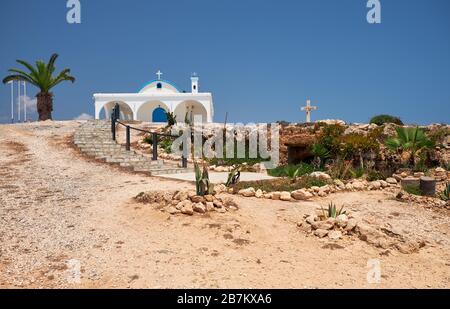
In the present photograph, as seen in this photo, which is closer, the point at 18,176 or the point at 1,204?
the point at 1,204

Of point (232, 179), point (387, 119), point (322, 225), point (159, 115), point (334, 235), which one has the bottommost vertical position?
point (334, 235)

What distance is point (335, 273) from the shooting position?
176 inches

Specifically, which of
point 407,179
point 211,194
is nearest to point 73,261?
point 211,194

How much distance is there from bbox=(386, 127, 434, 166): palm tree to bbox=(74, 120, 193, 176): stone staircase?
7.43m

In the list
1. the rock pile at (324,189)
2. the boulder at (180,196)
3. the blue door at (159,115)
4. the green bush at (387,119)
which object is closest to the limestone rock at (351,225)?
the rock pile at (324,189)

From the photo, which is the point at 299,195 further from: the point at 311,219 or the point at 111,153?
the point at 111,153

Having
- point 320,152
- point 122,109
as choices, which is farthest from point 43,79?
point 320,152

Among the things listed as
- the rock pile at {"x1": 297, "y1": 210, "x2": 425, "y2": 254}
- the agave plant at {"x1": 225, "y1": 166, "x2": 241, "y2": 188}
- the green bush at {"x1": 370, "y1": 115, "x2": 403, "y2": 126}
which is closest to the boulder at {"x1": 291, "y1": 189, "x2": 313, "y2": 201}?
the agave plant at {"x1": 225, "y1": 166, "x2": 241, "y2": 188}

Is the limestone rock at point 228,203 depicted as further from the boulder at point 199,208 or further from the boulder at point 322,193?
the boulder at point 322,193

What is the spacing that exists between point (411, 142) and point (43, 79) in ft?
85.4

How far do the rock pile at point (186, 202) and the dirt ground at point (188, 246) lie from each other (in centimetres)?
20

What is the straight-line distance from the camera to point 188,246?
495cm

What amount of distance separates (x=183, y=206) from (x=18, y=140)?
39.0 ft
